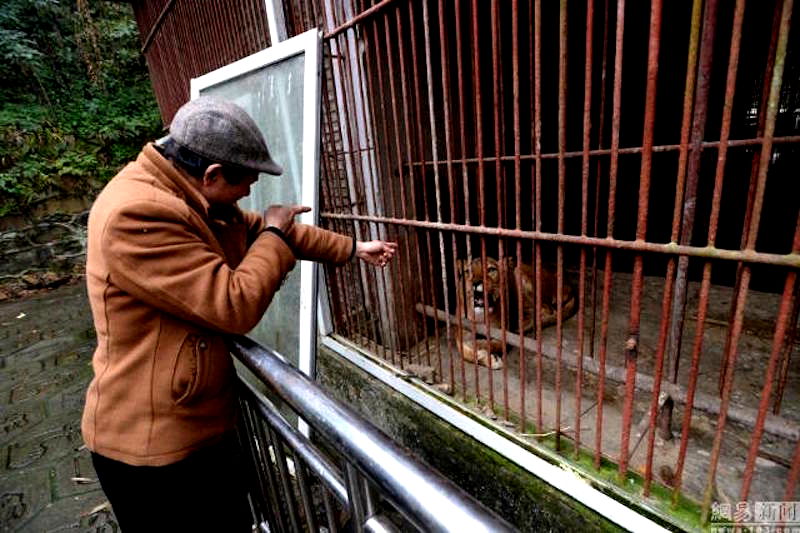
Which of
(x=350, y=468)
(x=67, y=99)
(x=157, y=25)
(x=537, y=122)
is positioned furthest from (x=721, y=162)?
(x=67, y=99)

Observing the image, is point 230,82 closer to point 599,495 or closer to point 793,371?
point 599,495

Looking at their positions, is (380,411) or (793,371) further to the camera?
(380,411)

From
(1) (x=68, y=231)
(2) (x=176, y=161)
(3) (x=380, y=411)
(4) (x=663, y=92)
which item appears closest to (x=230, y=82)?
(2) (x=176, y=161)

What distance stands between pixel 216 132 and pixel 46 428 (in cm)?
389

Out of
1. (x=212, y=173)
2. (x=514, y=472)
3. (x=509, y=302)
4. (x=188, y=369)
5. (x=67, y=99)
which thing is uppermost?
(x=67, y=99)

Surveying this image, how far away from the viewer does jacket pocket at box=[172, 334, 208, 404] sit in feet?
4.53

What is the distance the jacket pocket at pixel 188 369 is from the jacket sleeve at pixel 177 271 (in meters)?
0.11

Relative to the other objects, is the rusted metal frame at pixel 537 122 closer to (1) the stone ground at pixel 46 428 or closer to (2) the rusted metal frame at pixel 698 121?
(2) the rusted metal frame at pixel 698 121

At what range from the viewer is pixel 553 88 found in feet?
16.1

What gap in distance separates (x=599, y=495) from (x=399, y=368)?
1.46 metres

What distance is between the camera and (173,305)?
125 cm

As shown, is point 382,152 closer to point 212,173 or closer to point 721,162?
point 212,173

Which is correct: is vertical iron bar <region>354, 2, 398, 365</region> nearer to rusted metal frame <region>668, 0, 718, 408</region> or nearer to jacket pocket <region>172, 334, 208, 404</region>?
jacket pocket <region>172, 334, 208, 404</region>

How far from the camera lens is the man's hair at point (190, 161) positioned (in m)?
1.40
